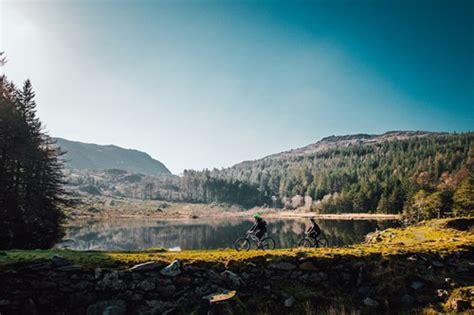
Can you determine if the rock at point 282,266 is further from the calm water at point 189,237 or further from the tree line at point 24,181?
the calm water at point 189,237

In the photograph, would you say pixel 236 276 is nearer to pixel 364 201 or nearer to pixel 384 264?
pixel 384 264

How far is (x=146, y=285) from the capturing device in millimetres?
11062

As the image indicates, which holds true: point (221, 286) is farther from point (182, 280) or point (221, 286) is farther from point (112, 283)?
point (112, 283)

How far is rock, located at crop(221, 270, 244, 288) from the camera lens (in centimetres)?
1155

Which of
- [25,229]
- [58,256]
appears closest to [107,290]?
[58,256]

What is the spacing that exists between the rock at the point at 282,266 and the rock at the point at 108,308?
17.6ft

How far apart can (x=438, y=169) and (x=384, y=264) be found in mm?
174539

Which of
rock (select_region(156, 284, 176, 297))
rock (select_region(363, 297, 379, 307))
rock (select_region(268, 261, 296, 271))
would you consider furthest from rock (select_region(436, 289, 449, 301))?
rock (select_region(156, 284, 176, 297))

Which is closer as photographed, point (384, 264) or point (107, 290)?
point (107, 290)

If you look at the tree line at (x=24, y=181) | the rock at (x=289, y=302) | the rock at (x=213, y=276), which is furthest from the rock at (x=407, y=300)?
the tree line at (x=24, y=181)

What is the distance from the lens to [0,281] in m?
10.8

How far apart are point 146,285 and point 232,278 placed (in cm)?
302

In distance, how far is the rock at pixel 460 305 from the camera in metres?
10.7

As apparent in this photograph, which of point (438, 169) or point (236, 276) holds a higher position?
point (438, 169)
